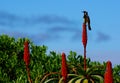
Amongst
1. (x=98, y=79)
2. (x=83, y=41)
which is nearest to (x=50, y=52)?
(x=98, y=79)

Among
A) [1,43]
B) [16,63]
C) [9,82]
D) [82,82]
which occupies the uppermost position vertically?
[1,43]

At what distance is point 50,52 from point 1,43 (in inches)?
86.7

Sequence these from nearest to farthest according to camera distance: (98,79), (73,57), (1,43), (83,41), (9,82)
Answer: (83,41)
(98,79)
(9,82)
(73,57)
(1,43)

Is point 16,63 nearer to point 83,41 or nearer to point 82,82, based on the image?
point 82,82

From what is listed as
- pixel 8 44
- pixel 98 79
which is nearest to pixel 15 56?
pixel 8 44

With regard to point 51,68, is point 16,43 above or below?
above

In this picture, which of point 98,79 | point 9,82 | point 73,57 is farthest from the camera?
point 73,57

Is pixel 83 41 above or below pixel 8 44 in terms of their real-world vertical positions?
below

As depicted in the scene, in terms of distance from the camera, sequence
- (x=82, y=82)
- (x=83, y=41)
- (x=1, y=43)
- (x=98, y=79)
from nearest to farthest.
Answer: (x=83, y=41), (x=82, y=82), (x=98, y=79), (x=1, y=43)

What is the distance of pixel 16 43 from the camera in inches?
719

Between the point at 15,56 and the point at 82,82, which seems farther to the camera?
the point at 15,56

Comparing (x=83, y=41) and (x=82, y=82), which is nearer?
(x=83, y=41)

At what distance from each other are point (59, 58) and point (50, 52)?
2.39ft

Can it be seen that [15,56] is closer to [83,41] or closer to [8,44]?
[8,44]
